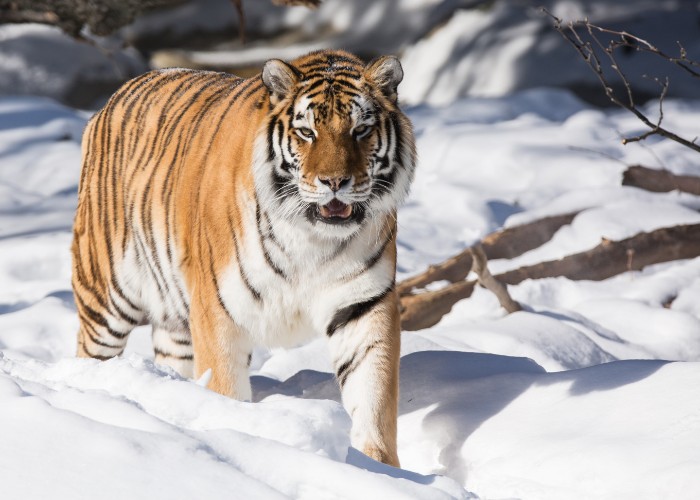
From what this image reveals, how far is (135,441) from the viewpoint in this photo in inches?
69.0

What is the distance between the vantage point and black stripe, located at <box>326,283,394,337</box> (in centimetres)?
283

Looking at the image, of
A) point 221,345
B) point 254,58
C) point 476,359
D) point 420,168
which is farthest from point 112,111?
point 254,58

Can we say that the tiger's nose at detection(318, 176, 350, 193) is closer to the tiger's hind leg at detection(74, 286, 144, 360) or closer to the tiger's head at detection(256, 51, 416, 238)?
the tiger's head at detection(256, 51, 416, 238)

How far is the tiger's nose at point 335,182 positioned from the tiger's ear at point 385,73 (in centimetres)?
32

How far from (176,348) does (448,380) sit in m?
1.07

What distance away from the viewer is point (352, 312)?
9.34 ft

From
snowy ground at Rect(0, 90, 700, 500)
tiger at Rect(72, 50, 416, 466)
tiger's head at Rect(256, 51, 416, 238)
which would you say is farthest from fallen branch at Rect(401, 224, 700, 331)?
tiger's head at Rect(256, 51, 416, 238)

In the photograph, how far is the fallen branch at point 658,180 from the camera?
540cm

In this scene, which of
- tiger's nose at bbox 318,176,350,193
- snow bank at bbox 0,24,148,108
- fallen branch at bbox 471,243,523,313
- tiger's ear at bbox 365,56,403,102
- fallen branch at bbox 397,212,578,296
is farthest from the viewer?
snow bank at bbox 0,24,148,108

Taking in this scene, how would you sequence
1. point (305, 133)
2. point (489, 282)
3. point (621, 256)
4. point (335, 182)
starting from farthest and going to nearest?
point (621, 256) → point (489, 282) → point (305, 133) → point (335, 182)

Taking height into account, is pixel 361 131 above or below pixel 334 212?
above

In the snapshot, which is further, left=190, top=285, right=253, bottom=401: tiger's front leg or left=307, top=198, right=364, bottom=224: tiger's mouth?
left=190, top=285, right=253, bottom=401: tiger's front leg

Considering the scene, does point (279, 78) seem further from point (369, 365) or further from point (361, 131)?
point (369, 365)

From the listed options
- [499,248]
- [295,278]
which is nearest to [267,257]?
[295,278]
